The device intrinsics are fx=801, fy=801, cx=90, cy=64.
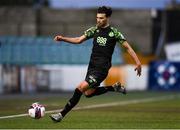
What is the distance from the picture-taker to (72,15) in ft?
271

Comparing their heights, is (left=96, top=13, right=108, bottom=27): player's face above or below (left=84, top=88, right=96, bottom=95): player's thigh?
above

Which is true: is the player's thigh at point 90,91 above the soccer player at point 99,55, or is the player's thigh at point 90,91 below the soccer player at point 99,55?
below

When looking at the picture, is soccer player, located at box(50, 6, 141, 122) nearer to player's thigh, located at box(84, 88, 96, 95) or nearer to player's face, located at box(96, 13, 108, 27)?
player's face, located at box(96, 13, 108, 27)

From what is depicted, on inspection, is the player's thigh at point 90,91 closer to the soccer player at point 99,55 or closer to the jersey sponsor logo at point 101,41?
the soccer player at point 99,55

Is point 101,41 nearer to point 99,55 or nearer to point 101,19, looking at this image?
point 99,55

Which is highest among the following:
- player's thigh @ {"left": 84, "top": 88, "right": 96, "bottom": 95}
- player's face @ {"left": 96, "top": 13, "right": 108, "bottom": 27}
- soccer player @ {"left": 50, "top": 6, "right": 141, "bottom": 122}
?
player's face @ {"left": 96, "top": 13, "right": 108, "bottom": 27}

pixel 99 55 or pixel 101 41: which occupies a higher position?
pixel 101 41

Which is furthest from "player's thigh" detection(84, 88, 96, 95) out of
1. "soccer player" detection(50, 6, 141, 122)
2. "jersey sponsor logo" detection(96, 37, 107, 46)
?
A: "jersey sponsor logo" detection(96, 37, 107, 46)

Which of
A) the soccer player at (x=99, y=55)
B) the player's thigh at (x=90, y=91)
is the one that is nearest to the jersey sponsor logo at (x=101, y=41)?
the soccer player at (x=99, y=55)

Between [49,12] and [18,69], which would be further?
[49,12]

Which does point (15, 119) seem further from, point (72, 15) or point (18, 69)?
point (72, 15)

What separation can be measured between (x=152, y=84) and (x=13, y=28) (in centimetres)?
3082

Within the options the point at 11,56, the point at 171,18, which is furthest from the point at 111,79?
the point at 171,18

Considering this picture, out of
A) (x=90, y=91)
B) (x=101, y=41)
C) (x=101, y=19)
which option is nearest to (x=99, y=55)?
(x=101, y=41)
